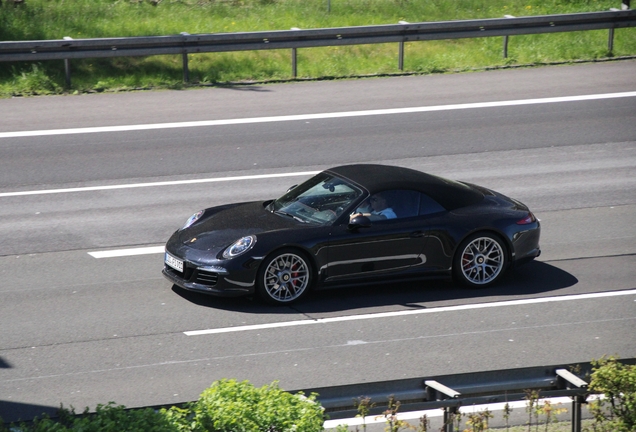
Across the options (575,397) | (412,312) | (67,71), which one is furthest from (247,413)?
(67,71)

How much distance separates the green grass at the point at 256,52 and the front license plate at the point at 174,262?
9.99 m

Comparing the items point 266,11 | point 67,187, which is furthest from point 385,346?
point 266,11

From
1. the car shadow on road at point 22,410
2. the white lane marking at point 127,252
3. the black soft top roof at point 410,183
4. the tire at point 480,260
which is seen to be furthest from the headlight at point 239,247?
the car shadow on road at point 22,410

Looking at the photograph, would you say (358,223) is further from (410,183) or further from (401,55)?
(401,55)

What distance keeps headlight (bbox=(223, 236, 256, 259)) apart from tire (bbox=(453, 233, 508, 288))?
2.33 m

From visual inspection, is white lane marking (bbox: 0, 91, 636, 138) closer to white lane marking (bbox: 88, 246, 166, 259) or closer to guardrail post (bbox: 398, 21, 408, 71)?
guardrail post (bbox: 398, 21, 408, 71)

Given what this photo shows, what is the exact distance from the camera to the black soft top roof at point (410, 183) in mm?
10641

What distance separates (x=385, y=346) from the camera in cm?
915

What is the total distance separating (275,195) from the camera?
1396cm

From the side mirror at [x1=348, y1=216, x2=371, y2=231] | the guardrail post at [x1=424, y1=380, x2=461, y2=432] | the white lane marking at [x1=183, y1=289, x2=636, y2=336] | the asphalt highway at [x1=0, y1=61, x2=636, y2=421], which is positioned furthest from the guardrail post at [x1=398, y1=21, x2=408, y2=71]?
the guardrail post at [x1=424, y1=380, x2=461, y2=432]

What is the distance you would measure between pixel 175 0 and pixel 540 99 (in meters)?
11.0

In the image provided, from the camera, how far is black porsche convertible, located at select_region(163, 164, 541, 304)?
32.9 feet

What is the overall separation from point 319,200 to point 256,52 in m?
12.3

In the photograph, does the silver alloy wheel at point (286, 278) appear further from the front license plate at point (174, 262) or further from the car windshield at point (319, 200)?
the front license plate at point (174, 262)
